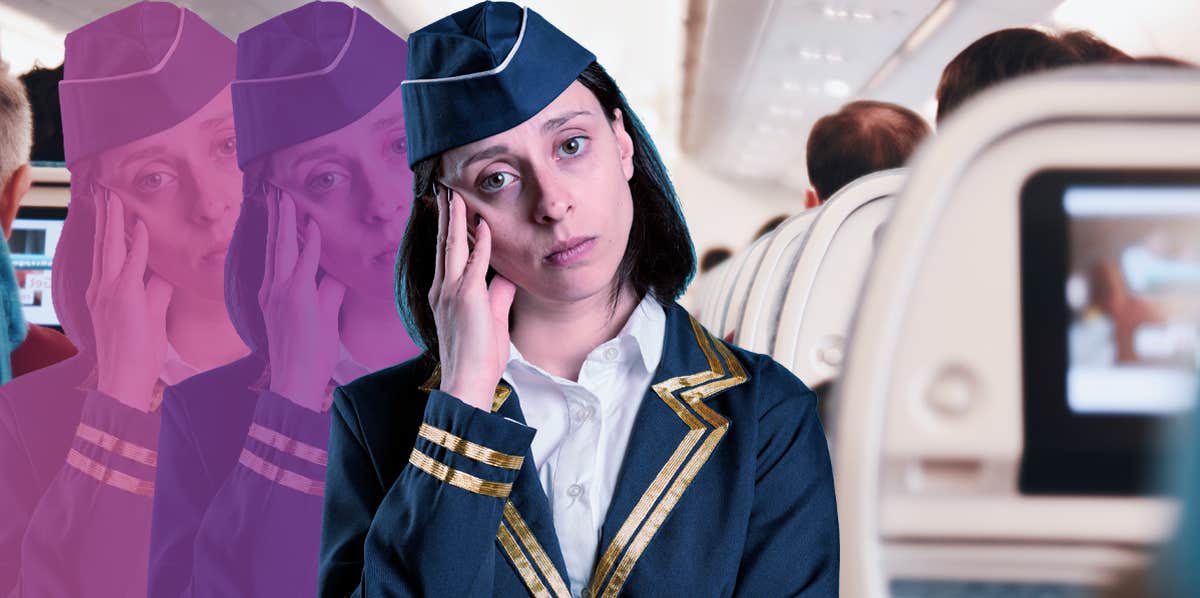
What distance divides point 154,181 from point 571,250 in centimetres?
158

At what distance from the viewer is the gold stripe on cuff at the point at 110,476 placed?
225cm

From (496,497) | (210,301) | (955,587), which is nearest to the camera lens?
(955,587)

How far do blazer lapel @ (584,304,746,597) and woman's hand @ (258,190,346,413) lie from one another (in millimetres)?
1099

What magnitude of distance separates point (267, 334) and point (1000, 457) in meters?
1.71

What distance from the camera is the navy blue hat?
3.52ft

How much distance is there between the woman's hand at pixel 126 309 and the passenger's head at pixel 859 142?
147 cm

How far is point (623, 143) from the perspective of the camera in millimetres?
1186

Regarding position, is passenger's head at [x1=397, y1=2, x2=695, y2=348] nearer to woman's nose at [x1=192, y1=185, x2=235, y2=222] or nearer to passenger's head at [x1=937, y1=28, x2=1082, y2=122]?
passenger's head at [x1=937, y1=28, x2=1082, y2=122]

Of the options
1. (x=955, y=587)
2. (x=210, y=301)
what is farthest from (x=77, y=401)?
(x=955, y=587)

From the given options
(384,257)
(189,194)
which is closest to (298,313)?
(384,257)

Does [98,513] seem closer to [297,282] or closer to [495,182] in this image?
[297,282]

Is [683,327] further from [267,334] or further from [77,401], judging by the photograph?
[77,401]

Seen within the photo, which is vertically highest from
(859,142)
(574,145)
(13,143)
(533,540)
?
(13,143)

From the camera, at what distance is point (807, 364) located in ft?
5.13
